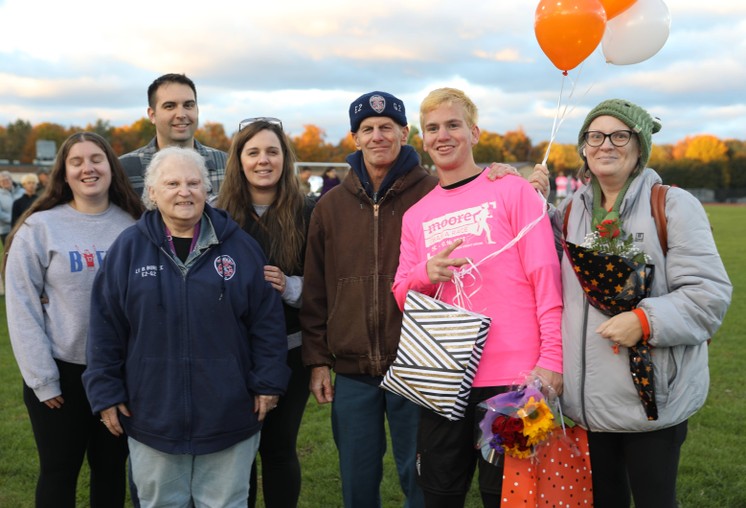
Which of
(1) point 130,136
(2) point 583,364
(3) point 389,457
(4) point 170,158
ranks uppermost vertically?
(1) point 130,136

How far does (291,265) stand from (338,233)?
1.24 feet

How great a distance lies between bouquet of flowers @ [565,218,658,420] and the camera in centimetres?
258

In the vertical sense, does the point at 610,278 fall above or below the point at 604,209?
below

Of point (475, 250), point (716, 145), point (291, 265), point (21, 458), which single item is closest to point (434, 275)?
point (475, 250)

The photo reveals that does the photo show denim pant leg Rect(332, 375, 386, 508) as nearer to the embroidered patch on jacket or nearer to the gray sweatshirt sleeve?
the embroidered patch on jacket

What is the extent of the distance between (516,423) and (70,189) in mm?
2555

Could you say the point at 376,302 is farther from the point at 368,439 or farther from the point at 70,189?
the point at 70,189

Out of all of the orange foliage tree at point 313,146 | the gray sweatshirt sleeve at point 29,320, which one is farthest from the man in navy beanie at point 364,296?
the orange foliage tree at point 313,146

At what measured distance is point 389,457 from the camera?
501 centimetres

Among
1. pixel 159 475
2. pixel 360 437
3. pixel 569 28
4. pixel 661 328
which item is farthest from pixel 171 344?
pixel 569 28

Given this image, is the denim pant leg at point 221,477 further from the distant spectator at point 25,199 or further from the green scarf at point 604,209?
the distant spectator at point 25,199

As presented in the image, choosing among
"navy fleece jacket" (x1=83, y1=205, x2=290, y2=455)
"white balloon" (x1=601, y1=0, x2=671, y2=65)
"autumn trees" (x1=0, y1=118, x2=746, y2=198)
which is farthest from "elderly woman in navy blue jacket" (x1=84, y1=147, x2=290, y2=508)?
"autumn trees" (x1=0, y1=118, x2=746, y2=198)

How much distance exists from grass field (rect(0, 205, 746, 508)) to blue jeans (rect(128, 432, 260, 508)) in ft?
4.13

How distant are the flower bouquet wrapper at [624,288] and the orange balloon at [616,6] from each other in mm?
1366
